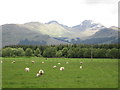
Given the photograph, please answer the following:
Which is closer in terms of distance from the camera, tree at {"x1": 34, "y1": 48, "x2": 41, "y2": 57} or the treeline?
the treeline

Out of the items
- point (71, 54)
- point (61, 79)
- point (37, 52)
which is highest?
point (37, 52)

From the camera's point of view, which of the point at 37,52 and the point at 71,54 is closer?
the point at 71,54

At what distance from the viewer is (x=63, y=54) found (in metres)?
147

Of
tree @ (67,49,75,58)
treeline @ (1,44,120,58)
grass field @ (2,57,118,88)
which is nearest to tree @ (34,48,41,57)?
treeline @ (1,44,120,58)

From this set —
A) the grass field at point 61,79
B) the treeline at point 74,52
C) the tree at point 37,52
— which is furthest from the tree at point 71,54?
the grass field at point 61,79

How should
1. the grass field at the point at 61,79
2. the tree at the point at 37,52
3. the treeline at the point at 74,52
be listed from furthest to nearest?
the tree at the point at 37,52 < the treeline at the point at 74,52 < the grass field at the point at 61,79

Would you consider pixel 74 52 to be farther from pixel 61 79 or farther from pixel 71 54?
pixel 61 79

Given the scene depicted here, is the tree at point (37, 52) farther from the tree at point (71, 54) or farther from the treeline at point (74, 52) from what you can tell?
the tree at point (71, 54)

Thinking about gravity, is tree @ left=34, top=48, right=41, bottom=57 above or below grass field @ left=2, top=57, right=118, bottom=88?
above

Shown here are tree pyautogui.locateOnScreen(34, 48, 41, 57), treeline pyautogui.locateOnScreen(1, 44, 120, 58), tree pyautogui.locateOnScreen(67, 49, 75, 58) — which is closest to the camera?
treeline pyautogui.locateOnScreen(1, 44, 120, 58)

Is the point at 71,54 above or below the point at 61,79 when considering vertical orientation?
above

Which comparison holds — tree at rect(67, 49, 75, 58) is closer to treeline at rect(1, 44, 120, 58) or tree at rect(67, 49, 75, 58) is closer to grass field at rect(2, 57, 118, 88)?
treeline at rect(1, 44, 120, 58)

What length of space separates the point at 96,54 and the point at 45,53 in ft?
121

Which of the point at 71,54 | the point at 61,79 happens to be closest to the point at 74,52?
the point at 71,54
